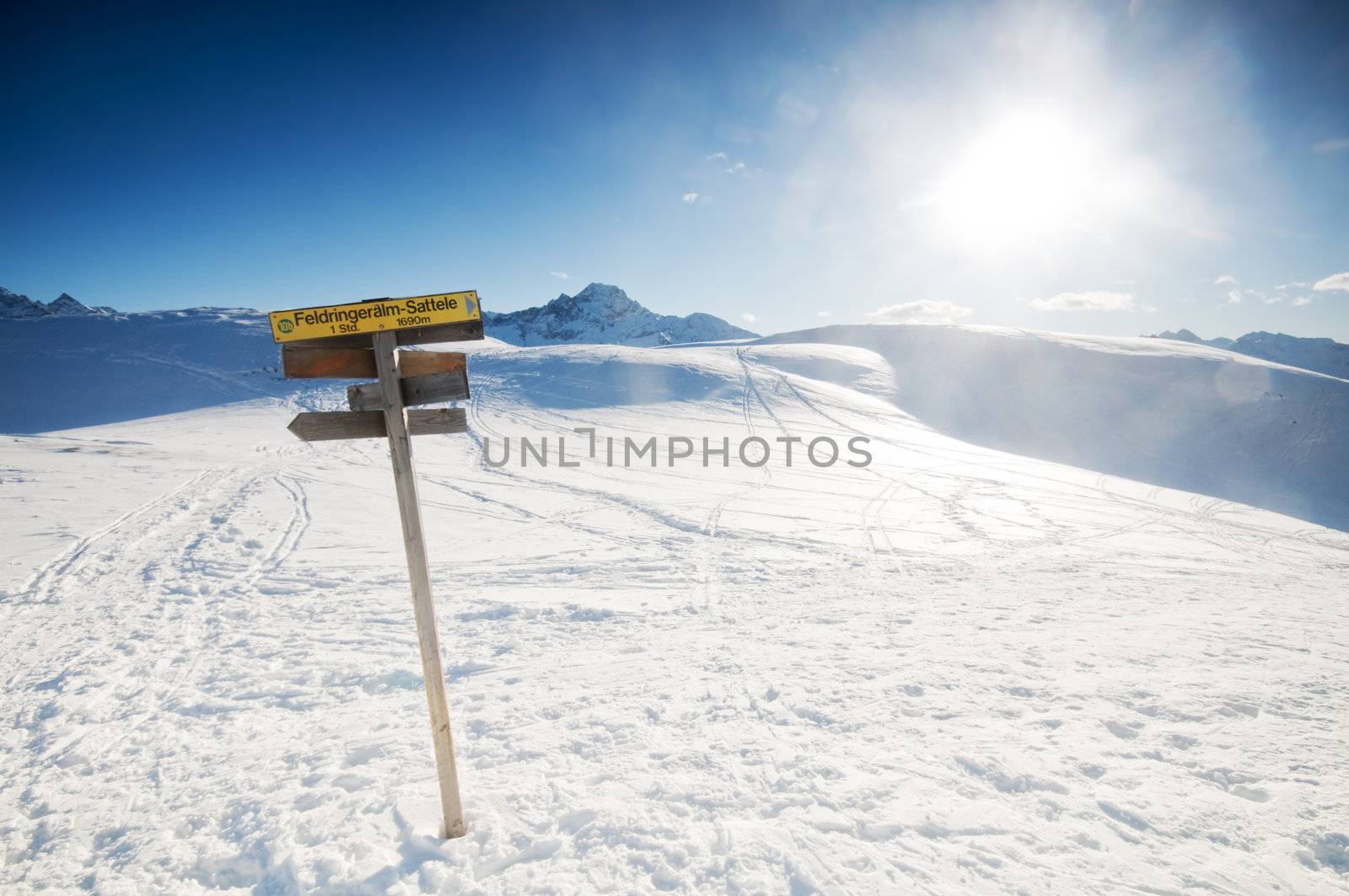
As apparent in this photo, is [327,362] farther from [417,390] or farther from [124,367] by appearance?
[124,367]

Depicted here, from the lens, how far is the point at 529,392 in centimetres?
3362

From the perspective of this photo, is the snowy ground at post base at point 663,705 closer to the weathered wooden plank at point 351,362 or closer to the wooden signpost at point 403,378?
the wooden signpost at point 403,378

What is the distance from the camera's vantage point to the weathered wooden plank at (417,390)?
3.73 metres

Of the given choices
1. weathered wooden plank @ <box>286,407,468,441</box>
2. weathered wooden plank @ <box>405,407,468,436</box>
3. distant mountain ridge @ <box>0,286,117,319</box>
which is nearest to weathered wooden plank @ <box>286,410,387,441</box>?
weathered wooden plank @ <box>286,407,468,441</box>

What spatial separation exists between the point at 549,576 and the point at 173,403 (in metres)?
37.3

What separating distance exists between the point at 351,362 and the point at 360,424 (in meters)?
0.45

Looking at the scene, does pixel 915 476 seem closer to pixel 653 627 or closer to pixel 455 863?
pixel 653 627

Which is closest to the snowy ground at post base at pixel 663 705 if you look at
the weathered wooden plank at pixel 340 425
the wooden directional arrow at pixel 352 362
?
the weathered wooden plank at pixel 340 425

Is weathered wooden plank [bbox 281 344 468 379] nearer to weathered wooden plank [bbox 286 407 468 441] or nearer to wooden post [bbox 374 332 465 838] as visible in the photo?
wooden post [bbox 374 332 465 838]

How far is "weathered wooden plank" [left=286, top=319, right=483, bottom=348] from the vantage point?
145 inches

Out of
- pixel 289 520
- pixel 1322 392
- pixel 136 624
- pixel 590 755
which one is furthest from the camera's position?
pixel 1322 392

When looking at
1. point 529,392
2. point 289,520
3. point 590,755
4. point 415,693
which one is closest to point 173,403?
point 529,392

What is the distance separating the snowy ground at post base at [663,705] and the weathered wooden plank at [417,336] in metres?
3.55

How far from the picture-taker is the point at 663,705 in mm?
5496
